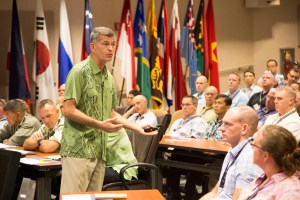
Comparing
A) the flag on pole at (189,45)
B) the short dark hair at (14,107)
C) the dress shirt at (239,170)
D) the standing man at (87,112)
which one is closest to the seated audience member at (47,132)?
the short dark hair at (14,107)

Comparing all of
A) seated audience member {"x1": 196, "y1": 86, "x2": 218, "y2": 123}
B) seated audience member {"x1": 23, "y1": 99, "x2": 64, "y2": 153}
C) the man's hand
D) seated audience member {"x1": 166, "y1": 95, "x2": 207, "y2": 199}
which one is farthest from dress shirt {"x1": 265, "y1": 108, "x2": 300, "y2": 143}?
the man's hand

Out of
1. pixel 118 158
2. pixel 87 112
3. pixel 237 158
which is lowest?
pixel 118 158

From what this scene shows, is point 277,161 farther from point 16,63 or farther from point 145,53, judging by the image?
point 145,53

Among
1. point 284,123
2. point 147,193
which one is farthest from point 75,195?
point 284,123

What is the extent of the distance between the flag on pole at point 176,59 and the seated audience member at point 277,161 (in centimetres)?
751

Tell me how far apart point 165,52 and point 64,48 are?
6.07 feet

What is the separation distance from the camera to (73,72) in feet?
12.0

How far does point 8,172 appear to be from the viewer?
2.68 m

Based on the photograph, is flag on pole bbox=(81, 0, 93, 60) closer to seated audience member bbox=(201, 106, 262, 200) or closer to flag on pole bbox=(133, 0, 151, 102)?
flag on pole bbox=(133, 0, 151, 102)

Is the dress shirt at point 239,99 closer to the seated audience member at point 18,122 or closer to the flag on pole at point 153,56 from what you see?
the flag on pole at point 153,56

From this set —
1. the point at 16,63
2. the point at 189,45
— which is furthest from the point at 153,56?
the point at 16,63

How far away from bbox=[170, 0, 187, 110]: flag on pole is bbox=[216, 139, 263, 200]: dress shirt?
6.84m

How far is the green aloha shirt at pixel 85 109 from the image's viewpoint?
3645 millimetres

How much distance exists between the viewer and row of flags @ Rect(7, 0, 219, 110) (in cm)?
887
